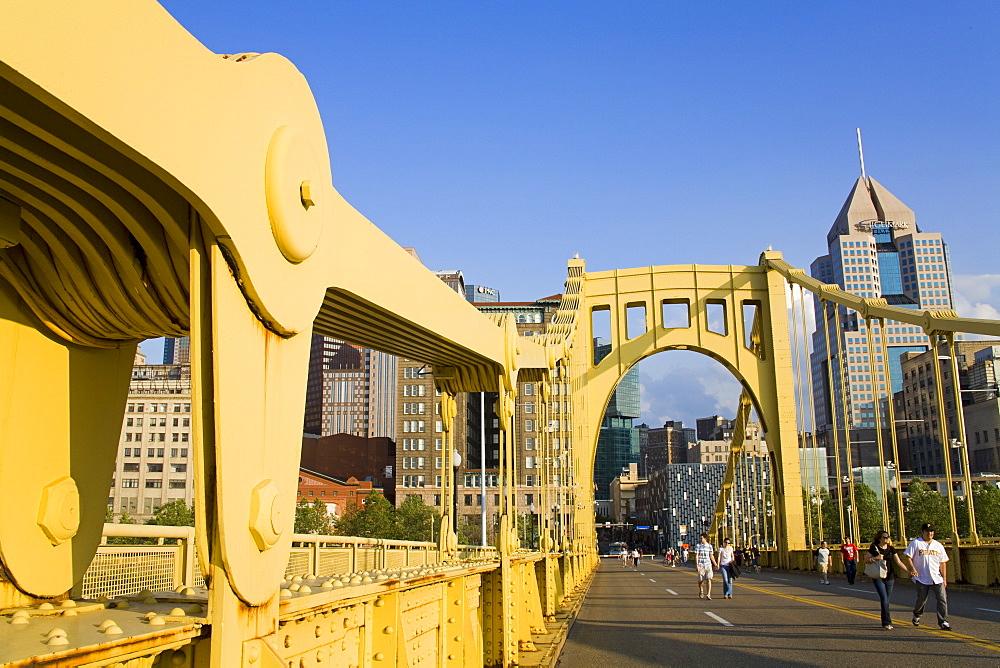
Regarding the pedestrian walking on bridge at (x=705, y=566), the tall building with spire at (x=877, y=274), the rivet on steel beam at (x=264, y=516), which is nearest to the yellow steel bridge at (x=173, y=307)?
the rivet on steel beam at (x=264, y=516)

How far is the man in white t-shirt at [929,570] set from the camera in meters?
11.3

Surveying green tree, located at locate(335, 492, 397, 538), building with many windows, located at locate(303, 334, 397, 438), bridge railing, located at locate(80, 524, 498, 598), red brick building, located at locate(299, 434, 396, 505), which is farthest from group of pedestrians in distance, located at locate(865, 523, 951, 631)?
building with many windows, located at locate(303, 334, 397, 438)

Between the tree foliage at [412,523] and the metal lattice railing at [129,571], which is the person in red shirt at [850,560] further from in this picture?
the tree foliage at [412,523]

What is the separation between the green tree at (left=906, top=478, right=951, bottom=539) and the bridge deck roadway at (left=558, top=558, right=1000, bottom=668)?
160 ft

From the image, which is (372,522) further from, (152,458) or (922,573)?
(922,573)

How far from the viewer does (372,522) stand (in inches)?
2574

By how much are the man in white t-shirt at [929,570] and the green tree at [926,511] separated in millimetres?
55653

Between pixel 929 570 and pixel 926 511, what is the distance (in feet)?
188

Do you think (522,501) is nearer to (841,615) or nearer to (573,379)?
(573,379)

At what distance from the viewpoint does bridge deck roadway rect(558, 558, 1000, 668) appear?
360 inches

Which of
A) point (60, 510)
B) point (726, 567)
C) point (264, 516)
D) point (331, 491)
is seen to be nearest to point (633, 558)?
point (331, 491)

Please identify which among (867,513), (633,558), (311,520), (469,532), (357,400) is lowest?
(633,558)

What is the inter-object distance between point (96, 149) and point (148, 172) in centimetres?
23

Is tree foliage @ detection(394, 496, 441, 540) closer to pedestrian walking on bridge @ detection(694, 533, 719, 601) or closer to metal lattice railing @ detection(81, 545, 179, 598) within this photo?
pedestrian walking on bridge @ detection(694, 533, 719, 601)
